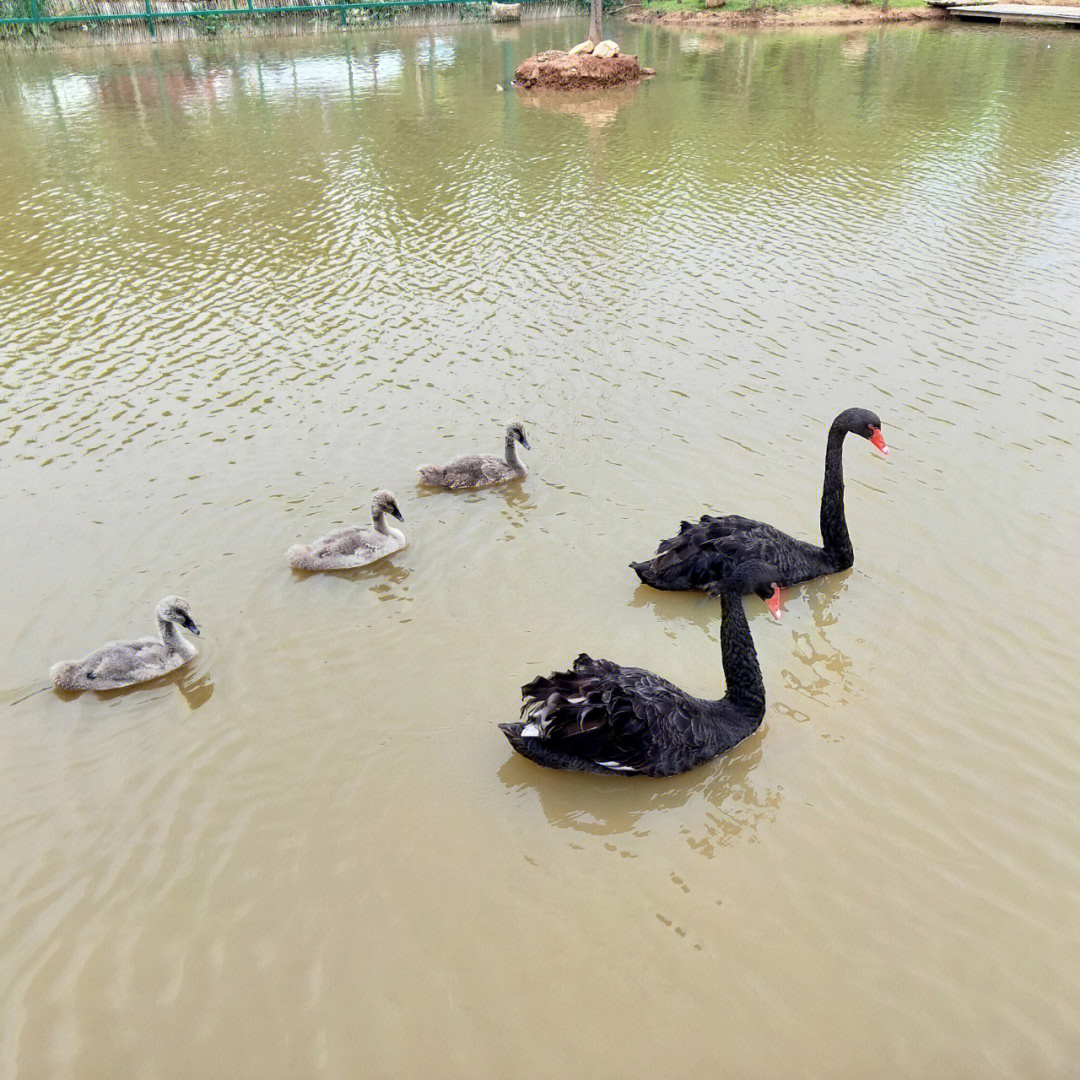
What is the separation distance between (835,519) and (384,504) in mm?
3190

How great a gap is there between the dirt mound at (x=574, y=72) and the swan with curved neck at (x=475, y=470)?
2039 cm

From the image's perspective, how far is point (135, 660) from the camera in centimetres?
534

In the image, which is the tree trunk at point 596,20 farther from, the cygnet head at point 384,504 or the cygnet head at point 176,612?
the cygnet head at point 176,612

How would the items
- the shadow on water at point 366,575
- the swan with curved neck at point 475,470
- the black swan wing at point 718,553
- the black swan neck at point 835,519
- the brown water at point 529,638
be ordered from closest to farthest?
1. the brown water at point 529,638
2. the black swan wing at point 718,553
3. the black swan neck at point 835,519
4. the shadow on water at point 366,575
5. the swan with curved neck at point 475,470

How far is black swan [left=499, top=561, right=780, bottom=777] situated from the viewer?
4.54 m

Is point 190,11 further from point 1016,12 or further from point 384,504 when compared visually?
point 384,504

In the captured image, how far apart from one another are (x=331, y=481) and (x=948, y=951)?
5.49 metres

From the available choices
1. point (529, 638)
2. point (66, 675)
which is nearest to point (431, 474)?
point (529, 638)

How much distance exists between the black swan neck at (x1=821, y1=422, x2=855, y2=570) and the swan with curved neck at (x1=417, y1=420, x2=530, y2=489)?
2.43 metres

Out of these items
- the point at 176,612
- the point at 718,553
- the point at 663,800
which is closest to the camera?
the point at 663,800

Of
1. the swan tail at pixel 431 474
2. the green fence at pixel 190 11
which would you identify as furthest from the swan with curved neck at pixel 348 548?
the green fence at pixel 190 11

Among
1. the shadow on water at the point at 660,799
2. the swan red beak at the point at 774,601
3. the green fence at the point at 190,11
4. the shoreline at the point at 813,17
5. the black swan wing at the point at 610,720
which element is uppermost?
the green fence at the point at 190,11

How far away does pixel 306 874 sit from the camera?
4.29 meters

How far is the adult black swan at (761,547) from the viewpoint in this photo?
596cm
